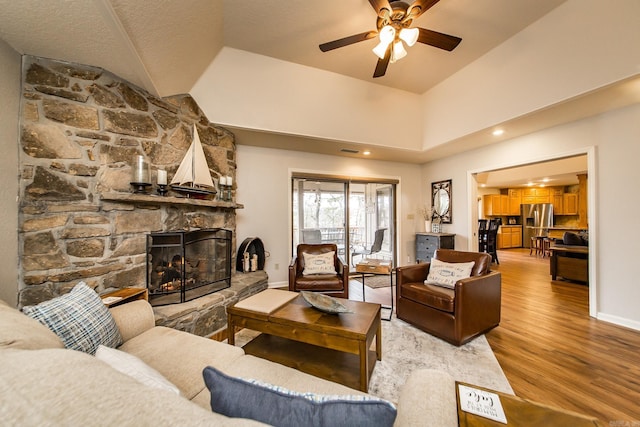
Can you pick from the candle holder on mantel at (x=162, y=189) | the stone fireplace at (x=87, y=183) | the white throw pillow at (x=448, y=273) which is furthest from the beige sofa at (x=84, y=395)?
the white throw pillow at (x=448, y=273)

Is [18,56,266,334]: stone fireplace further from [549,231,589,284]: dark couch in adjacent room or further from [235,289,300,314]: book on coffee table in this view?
[549,231,589,284]: dark couch in adjacent room

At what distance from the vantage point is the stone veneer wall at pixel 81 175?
1855 millimetres

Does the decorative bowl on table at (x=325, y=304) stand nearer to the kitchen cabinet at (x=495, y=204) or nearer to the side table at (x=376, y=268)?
the side table at (x=376, y=268)

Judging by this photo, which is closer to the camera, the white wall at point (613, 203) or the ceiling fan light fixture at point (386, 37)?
the ceiling fan light fixture at point (386, 37)

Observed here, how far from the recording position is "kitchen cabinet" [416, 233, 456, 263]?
4.63 metres

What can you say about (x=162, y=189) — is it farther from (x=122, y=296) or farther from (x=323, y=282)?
(x=323, y=282)

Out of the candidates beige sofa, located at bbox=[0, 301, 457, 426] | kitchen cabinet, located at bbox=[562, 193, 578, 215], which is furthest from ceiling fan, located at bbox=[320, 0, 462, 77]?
kitchen cabinet, located at bbox=[562, 193, 578, 215]

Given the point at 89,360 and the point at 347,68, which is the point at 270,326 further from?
the point at 347,68

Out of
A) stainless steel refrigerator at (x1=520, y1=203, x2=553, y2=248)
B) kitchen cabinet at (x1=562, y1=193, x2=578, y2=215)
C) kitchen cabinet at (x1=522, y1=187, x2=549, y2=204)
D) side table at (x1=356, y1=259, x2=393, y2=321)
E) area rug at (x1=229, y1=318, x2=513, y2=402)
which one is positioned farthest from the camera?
kitchen cabinet at (x1=522, y1=187, x2=549, y2=204)

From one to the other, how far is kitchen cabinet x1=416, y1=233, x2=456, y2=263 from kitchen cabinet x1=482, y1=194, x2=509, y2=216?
5.32m

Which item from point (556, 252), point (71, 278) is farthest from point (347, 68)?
point (556, 252)

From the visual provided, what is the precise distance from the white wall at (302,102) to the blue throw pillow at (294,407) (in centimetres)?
320

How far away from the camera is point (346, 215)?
15.9 feet

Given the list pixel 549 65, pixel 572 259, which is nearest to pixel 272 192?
pixel 549 65
